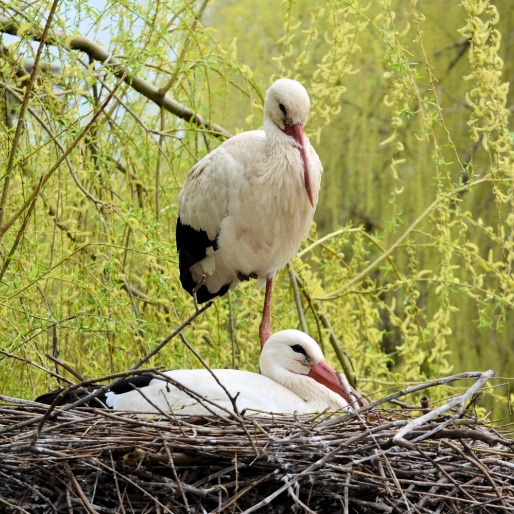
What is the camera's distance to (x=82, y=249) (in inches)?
123

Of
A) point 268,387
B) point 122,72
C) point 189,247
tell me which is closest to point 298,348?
point 268,387

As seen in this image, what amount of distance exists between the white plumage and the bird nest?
1.19 feet

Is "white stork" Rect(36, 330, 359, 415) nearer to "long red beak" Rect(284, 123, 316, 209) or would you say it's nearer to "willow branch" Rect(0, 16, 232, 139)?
"long red beak" Rect(284, 123, 316, 209)

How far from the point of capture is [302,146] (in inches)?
133

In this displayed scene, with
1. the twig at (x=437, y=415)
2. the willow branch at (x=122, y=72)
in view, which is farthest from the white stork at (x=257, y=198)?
the twig at (x=437, y=415)

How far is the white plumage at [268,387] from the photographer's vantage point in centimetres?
275

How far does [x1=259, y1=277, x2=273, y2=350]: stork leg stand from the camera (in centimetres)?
365

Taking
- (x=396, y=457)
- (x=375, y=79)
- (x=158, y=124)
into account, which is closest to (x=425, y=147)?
(x=375, y=79)

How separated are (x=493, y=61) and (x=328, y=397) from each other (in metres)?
0.98

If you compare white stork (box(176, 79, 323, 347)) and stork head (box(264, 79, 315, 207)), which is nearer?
stork head (box(264, 79, 315, 207))

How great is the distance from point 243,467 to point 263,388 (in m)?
0.70

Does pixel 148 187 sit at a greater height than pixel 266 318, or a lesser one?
greater

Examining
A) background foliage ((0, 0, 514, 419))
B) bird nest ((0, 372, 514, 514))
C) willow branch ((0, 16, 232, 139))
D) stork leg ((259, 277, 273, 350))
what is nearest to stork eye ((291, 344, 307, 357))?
background foliage ((0, 0, 514, 419))

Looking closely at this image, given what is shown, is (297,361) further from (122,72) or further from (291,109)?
(122,72)
